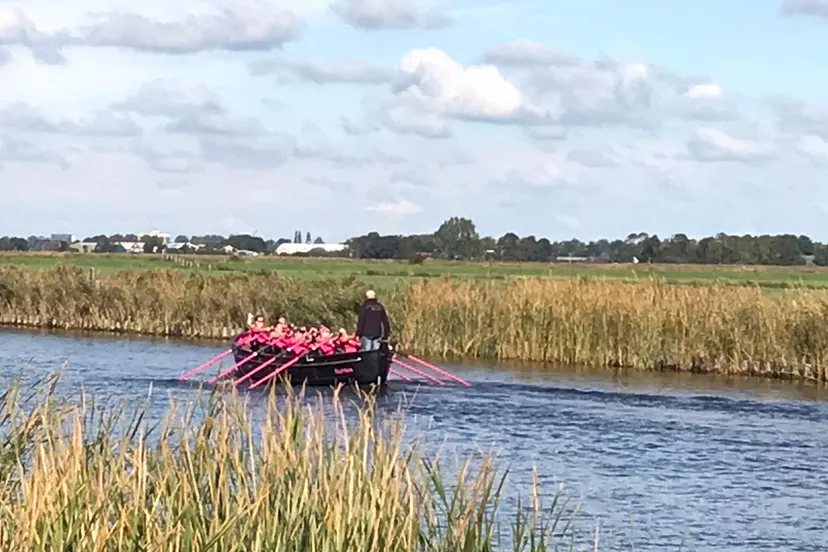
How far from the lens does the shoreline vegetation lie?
31797 millimetres

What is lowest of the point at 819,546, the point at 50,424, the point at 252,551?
the point at 819,546

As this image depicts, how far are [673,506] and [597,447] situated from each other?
424 centimetres

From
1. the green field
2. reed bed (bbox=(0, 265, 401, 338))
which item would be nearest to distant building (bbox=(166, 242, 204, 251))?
the green field

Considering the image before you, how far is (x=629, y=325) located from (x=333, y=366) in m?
8.02

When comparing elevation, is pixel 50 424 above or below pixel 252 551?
above

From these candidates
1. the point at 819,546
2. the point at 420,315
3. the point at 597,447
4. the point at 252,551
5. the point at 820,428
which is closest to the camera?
the point at 252,551

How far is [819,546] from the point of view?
15.8m

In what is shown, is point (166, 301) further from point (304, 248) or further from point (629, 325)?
point (304, 248)

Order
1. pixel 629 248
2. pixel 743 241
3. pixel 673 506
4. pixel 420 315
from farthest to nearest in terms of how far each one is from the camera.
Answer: pixel 629 248 < pixel 743 241 < pixel 420 315 < pixel 673 506

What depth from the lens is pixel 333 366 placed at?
28.9m

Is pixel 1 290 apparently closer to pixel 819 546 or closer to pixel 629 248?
pixel 819 546

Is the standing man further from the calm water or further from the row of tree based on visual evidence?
the row of tree

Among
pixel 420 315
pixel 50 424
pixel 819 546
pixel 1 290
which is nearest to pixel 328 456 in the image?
pixel 50 424

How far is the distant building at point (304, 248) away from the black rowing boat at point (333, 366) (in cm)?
11378
